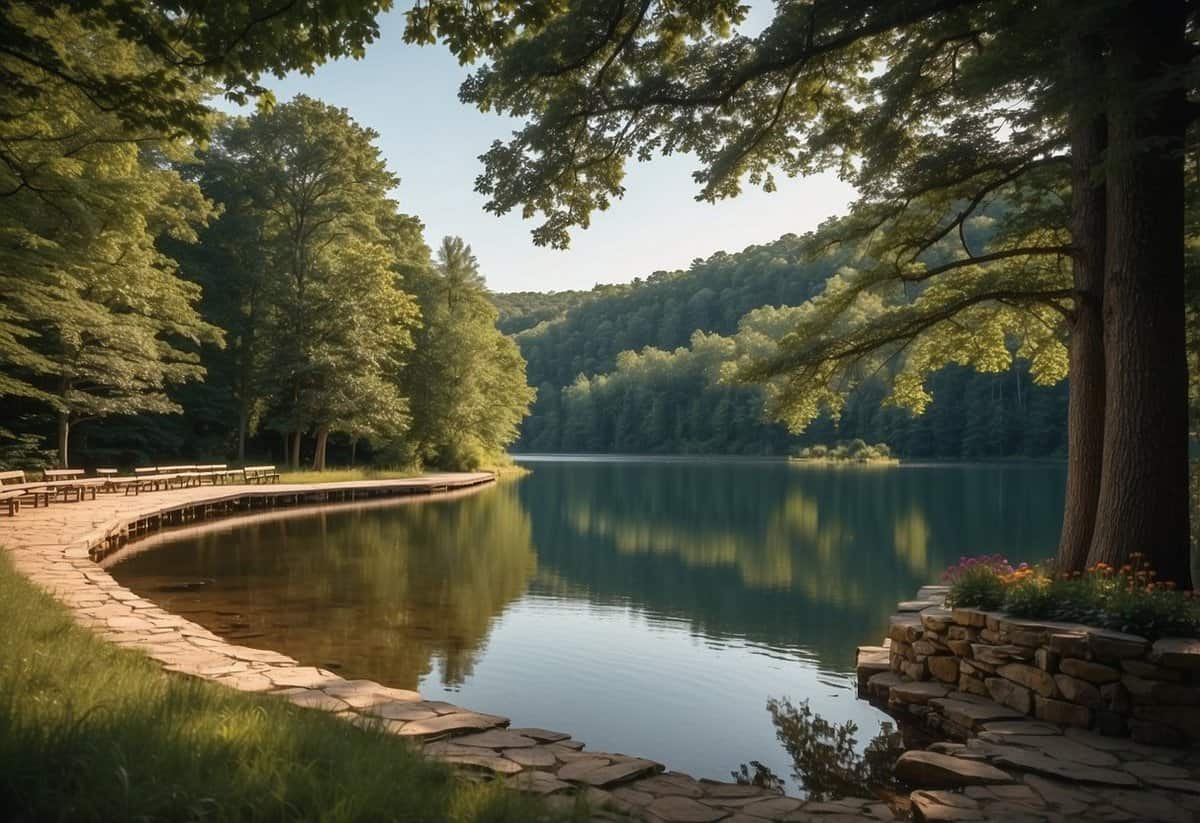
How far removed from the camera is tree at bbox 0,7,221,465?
10.7 meters

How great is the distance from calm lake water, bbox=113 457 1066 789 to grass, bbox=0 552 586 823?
320 centimetres

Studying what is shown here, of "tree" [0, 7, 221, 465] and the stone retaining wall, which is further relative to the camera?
"tree" [0, 7, 221, 465]

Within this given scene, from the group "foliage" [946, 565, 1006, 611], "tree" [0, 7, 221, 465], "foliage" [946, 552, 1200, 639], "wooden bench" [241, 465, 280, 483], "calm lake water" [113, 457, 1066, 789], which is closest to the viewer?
"foliage" [946, 552, 1200, 639]

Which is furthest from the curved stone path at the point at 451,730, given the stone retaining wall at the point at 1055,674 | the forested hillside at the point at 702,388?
the forested hillside at the point at 702,388

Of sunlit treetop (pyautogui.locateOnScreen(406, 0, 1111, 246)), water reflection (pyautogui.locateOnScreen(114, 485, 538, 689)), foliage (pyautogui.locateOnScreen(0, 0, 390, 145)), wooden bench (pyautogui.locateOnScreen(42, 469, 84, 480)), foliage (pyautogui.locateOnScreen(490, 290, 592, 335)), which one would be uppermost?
foliage (pyautogui.locateOnScreen(490, 290, 592, 335))

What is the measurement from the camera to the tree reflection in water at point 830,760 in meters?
5.79

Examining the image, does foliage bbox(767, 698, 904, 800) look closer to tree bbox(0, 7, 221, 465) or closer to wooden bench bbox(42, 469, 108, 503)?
tree bbox(0, 7, 221, 465)

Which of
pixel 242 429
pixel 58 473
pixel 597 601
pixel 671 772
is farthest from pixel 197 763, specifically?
pixel 242 429

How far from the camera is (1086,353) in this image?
8.46m

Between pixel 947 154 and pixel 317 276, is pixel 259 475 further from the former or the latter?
pixel 947 154

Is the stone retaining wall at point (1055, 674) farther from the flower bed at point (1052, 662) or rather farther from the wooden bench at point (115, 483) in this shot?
the wooden bench at point (115, 483)

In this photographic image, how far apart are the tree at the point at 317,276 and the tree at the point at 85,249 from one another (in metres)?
3.40

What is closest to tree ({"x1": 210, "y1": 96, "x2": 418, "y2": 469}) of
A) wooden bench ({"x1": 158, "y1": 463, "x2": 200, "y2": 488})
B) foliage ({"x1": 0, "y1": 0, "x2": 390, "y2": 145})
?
wooden bench ({"x1": 158, "y1": 463, "x2": 200, "y2": 488})

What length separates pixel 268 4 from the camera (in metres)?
5.34
